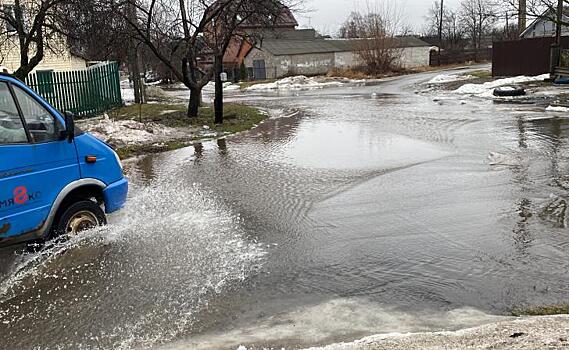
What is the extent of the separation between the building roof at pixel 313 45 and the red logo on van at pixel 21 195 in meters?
58.0

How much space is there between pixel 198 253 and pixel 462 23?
91.0 m

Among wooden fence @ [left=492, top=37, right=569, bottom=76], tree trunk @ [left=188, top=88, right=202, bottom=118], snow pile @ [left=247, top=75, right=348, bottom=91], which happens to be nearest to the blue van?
tree trunk @ [left=188, top=88, right=202, bottom=118]

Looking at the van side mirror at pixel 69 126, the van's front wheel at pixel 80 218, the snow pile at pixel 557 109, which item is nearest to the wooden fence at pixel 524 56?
the snow pile at pixel 557 109

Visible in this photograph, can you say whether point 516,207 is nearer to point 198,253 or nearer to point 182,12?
point 198,253

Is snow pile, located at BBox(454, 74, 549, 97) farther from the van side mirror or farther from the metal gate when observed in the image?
the metal gate

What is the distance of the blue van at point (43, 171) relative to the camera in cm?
559

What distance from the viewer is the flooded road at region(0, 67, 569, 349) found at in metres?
4.62

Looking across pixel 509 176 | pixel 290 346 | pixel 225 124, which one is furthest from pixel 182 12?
pixel 290 346

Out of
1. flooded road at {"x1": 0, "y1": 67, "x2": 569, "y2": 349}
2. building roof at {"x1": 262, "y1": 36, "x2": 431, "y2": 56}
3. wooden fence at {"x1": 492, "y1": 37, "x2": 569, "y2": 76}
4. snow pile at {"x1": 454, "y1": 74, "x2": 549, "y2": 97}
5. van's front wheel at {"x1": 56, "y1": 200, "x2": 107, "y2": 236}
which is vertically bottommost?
flooded road at {"x1": 0, "y1": 67, "x2": 569, "y2": 349}

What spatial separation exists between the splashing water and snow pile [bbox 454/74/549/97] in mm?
23534

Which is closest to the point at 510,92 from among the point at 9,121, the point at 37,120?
the point at 37,120

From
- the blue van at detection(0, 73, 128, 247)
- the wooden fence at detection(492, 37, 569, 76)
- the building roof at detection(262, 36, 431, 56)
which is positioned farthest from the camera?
the building roof at detection(262, 36, 431, 56)

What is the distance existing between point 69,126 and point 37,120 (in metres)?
0.33

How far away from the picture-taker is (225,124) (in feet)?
62.8
